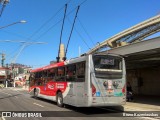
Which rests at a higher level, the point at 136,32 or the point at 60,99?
the point at 136,32

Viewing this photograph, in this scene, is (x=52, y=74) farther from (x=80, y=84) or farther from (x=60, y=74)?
(x=80, y=84)

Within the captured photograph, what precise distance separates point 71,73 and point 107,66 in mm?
2426

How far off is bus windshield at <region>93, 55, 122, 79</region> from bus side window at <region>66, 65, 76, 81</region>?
177 cm

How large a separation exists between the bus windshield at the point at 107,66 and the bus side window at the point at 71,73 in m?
1.77

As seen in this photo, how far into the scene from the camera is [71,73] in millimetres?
16469

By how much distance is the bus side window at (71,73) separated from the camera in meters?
16.1

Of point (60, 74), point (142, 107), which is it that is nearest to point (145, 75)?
point (142, 107)

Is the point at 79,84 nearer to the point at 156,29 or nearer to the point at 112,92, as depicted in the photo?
the point at 112,92

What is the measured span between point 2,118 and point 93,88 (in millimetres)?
4449

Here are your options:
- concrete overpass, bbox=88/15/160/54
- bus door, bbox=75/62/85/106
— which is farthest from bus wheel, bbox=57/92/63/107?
concrete overpass, bbox=88/15/160/54

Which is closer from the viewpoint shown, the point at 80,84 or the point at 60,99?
the point at 80,84

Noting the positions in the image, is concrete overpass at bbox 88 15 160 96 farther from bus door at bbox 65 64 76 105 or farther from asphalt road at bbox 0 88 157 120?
asphalt road at bbox 0 88 157 120

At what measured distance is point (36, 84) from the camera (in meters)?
24.8

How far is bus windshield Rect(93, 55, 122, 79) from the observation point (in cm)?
1471
